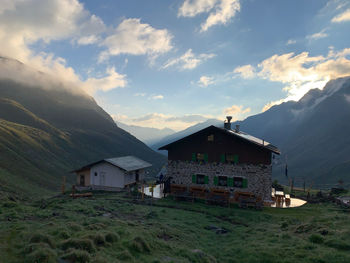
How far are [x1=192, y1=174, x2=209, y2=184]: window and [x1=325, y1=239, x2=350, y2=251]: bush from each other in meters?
16.4

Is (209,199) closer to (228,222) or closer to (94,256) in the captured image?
(228,222)

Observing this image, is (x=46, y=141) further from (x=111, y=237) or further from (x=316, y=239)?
(x=316, y=239)

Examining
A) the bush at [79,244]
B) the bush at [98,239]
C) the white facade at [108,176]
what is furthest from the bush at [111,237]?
the white facade at [108,176]

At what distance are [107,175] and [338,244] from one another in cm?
2858

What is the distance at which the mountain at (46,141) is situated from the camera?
59750mm

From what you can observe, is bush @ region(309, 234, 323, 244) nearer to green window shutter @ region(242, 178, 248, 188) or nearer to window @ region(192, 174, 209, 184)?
green window shutter @ region(242, 178, 248, 188)

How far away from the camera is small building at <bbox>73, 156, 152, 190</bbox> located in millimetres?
32469

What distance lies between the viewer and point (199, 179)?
88.4ft

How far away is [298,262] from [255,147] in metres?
16.5

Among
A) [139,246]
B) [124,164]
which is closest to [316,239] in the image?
[139,246]

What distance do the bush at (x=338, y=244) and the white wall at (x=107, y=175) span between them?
86.3 ft

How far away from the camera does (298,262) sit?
8953 mm

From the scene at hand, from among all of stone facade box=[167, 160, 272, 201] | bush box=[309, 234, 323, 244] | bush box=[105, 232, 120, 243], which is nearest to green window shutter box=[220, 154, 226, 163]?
stone facade box=[167, 160, 272, 201]

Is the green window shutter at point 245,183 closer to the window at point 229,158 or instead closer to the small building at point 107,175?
the window at point 229,158
